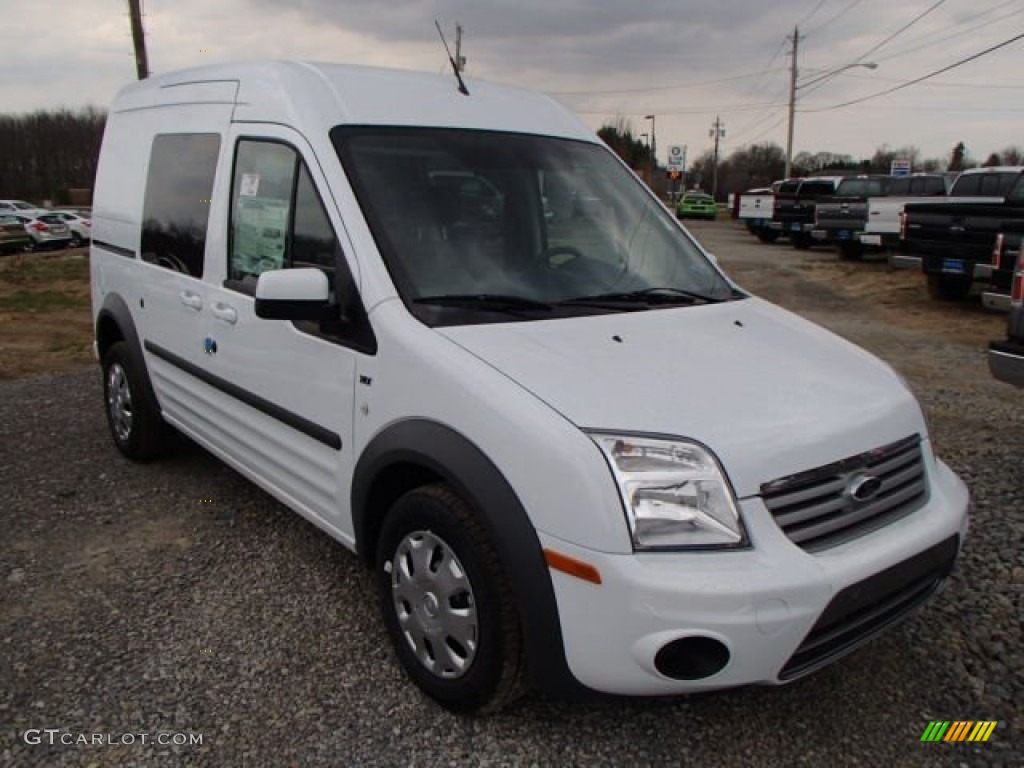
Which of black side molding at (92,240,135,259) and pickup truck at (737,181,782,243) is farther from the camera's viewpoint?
pickup truck at (737,181,782,243)

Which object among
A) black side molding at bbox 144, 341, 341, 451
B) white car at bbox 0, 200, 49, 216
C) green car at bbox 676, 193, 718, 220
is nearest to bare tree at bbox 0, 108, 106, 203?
white car at bbox 0, 200, 49, 216

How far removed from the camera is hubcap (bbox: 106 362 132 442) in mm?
4781

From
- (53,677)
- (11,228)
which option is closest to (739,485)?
(53,677)

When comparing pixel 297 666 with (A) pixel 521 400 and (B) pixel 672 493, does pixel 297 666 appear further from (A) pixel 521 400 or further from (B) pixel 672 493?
(B) pixel 672 493

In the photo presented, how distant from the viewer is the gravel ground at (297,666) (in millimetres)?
2453

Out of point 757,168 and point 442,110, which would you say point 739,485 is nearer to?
point 442,110

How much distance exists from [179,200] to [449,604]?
262cm

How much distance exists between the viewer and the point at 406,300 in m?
2.64

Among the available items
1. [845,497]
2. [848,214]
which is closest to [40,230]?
[848,214]

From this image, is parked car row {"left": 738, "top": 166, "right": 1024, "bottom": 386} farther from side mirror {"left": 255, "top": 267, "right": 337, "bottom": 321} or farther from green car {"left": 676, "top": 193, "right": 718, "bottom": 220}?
green car {"left": 676, "top": 193, "right": 718, "bottom": 220}

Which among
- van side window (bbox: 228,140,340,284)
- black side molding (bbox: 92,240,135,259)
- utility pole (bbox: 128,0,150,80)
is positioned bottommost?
black side molding (bbox: 92,240,135,259)

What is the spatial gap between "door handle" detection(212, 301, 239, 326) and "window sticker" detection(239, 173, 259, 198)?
48 centimetres

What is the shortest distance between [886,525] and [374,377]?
165 centimetres

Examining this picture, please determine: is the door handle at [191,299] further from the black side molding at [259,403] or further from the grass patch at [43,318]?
the grass patch at [43,318]
